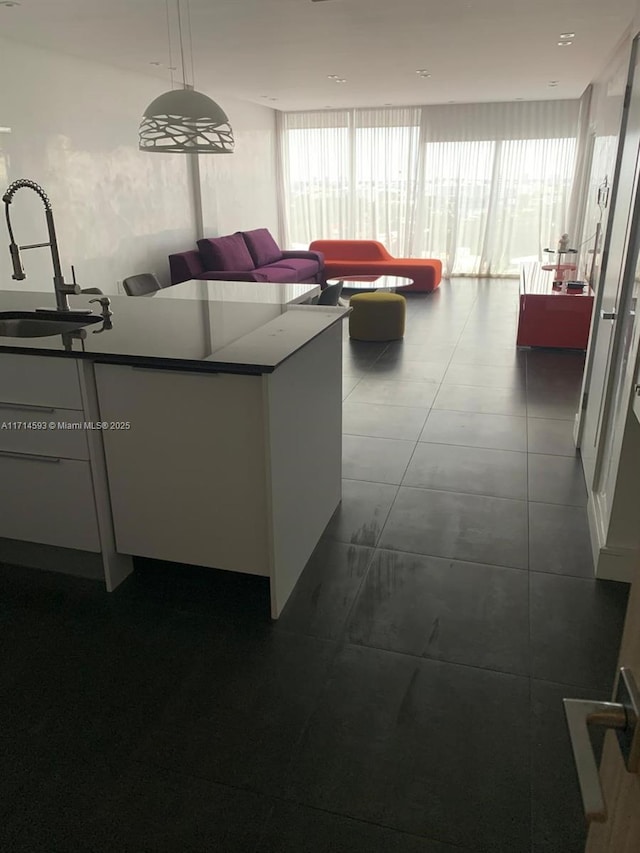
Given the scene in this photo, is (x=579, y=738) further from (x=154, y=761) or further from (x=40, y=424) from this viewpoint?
(x=40, y=424)

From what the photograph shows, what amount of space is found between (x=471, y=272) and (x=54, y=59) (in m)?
7.09

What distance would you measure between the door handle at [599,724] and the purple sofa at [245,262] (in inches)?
276

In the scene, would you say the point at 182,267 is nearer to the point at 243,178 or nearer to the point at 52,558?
the point at 243,178

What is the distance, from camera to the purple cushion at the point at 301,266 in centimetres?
855

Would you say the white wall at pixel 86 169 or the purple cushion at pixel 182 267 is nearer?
the white wall at pixel 86 169

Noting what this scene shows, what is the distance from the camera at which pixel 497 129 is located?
10.1m

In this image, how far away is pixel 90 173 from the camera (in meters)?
6.20

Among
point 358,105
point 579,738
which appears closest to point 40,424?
point 579,738

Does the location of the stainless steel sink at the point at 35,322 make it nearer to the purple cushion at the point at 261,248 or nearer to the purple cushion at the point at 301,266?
the purple cushion at the point at 301,266

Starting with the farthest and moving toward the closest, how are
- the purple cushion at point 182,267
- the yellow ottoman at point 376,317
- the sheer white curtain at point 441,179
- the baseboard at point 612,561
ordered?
1. the sheer white curtain at point 441,179
2. the purple cushion at point 182,267
3. the yellow ottoman at point 376,317
4. the baseboard at point 612,561

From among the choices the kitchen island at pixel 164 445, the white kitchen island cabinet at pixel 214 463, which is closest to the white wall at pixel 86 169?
the kitchen island at pixel 164 445

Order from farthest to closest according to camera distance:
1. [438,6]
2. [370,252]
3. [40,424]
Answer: [370,252] < [438,6] < [40,424]

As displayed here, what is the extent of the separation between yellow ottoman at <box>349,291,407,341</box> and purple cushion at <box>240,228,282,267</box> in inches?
121

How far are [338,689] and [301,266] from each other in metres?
7.41
